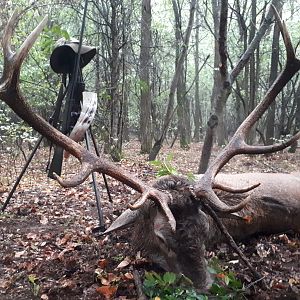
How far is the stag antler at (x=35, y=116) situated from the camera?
11.1ft

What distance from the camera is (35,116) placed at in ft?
12.0

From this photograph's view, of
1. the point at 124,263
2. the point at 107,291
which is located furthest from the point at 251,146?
the point at 107,291

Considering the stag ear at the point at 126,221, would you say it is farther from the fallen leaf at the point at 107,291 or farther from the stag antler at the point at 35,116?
the fallen leaf at the point at 107,291

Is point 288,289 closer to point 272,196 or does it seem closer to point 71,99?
point 272,196

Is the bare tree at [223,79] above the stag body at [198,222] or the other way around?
above

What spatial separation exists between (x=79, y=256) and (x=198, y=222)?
4.02ft

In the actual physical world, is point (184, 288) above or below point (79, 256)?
above

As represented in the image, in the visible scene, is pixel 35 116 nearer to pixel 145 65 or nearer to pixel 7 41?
pixel 7 41

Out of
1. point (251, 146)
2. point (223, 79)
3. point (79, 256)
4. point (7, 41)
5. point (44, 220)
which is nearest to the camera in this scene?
point (7, 41)

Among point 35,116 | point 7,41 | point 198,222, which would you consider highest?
point 7,41

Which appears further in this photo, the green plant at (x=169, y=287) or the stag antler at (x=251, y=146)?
the stag antler at (x=251, y=146)

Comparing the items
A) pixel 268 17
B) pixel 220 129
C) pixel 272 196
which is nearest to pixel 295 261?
pixel 272 196

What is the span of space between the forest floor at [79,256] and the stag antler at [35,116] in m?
0.62

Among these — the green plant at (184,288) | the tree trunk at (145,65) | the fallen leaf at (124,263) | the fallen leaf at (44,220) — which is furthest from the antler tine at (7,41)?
the tree trunk at (145,65)
